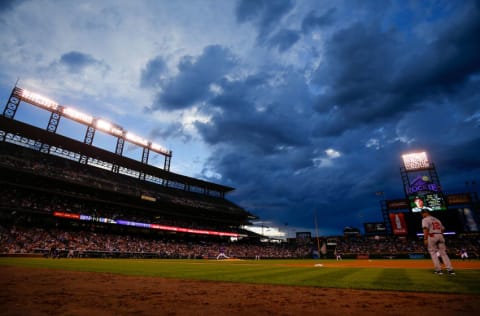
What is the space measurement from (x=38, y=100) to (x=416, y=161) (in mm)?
71177

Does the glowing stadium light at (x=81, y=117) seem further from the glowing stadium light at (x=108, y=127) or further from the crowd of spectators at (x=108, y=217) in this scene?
the crowd of spectators at (x=108, y=217)

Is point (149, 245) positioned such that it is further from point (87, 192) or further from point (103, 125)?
point (103, 125)

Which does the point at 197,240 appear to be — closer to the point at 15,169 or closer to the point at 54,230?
the point at 54,230

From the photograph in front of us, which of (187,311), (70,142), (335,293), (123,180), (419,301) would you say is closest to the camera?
(187,311)

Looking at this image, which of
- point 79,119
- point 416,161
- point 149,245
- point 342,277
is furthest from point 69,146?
point 416,161

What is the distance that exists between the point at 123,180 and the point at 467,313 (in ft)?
183

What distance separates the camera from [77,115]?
148 ft

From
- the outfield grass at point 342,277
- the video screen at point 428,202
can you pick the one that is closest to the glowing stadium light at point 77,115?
the outfield grass at point 342,277

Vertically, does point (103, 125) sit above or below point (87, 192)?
above

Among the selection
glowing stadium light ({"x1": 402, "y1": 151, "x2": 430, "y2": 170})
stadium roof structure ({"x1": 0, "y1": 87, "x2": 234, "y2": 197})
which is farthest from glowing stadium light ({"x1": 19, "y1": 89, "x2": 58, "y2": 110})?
glowing stadium light ({"x1": 402, "y1": 151, "x2": 430, "y2": 170})

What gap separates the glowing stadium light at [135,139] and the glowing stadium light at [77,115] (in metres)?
7.86

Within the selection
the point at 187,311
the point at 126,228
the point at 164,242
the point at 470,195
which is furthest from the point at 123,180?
the point at 470,195

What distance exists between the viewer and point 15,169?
3372 centimetres

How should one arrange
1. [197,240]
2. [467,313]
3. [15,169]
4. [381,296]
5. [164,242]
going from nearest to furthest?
1. [467,313]
2. [381,296]
3. [15,169]
4. [164,242]
5. [197,240]
